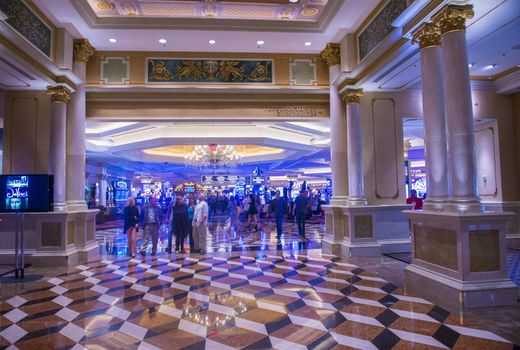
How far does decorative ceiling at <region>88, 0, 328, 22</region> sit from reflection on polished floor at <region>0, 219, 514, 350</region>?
14.8 ft

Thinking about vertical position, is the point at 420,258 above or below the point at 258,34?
below

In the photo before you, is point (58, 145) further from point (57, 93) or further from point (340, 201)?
point (340, 201)

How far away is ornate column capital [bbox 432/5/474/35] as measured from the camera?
3.89 m

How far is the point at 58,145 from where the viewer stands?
641cm

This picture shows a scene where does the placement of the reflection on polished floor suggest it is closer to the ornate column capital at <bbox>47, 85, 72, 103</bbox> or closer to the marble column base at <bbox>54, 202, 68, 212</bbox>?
the marble column base at <bbox>54, 202, 68, 212</bbox>

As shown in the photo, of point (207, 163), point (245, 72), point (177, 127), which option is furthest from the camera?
point (207, 163)

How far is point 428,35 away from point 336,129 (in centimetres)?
326

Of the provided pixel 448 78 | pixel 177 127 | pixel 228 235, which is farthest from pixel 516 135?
pixel 177 127

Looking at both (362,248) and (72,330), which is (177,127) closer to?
(362,248)

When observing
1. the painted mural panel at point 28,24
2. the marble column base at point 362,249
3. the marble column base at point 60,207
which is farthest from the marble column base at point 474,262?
the painted mural panel at point 28,24

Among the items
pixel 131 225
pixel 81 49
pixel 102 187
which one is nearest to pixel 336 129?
pixel 131 225

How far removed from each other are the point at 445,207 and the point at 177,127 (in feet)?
31.1

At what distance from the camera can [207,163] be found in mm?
16344

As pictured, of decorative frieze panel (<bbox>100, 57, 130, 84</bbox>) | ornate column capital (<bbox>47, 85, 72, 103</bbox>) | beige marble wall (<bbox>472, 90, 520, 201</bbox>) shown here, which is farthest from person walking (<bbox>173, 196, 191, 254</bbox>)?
beige marble wall (<bbox>472, 90, 520, 201</bbox>)
